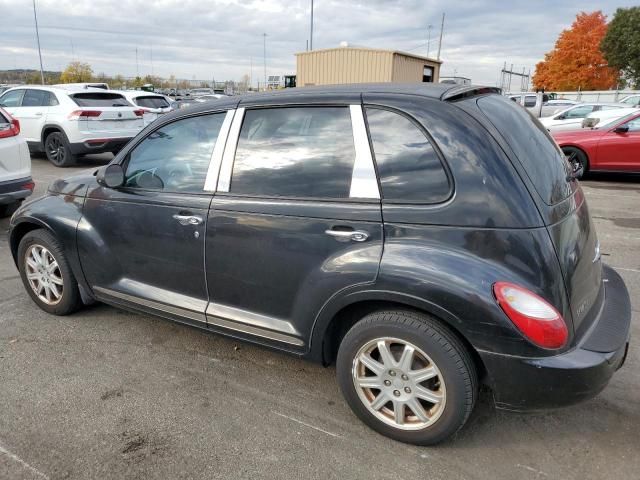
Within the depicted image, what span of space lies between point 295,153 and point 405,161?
0.62 m

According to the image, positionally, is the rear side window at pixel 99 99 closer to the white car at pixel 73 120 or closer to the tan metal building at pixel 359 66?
the white car at pixel 73 120

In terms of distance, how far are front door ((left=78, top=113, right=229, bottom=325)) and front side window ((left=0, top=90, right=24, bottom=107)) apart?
10542 millimetres

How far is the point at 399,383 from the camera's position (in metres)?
2.40

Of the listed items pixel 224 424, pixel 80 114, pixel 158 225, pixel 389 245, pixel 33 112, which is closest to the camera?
pixel 389 245

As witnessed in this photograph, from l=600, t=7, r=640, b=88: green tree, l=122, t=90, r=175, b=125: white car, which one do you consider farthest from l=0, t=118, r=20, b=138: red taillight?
l=600, t=7, r=640, b=88: green tree

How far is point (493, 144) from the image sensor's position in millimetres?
2234

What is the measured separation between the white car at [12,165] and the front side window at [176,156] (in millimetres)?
3556

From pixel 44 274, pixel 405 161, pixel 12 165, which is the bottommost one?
pixel 44 274

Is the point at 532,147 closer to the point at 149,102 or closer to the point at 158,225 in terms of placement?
the point at 158,225

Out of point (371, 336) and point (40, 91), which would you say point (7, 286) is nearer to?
point (371, 336)

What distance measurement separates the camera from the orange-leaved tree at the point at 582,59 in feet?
160

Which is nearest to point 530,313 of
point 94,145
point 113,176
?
point 113,176

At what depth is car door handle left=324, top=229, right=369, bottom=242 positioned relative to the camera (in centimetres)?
237

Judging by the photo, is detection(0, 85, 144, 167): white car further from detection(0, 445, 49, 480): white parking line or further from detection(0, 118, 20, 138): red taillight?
detection(0, 445, 49, 480): white parking line
